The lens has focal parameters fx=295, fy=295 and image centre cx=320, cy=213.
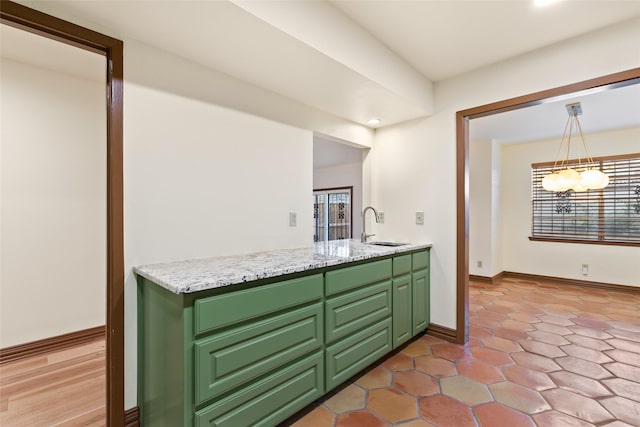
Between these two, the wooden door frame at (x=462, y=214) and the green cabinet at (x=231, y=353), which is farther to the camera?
the wooden door frame at (x=462, y=214)

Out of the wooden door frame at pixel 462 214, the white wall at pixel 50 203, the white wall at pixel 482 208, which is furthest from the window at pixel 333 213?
the white wall at pixel 50 203

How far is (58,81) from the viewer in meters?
2.62

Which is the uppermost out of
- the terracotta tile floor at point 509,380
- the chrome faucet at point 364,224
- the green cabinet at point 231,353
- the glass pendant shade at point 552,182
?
the glass pendant shade at point 552,182

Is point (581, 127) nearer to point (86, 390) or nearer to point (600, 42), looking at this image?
point (600, 42)

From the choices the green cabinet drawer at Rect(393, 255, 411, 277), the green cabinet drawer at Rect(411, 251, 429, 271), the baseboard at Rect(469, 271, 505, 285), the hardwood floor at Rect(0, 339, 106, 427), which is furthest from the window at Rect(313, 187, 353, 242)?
the hardwood floor at Rect(0, 339, 106, 427)

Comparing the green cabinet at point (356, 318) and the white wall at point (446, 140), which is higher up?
the white wall at point (446, 140)

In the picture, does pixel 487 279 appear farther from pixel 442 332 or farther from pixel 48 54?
pixel 48 54

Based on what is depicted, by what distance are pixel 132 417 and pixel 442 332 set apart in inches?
99.9

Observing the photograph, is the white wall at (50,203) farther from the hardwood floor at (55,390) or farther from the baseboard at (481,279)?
the baseboard at (481,279)

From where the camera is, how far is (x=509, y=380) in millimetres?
2141

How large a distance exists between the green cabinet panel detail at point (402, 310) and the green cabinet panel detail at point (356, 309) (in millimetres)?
115

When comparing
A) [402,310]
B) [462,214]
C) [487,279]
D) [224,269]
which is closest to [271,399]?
[224,269]

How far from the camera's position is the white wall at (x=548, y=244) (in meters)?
4.49

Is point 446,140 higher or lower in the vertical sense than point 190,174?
higher
